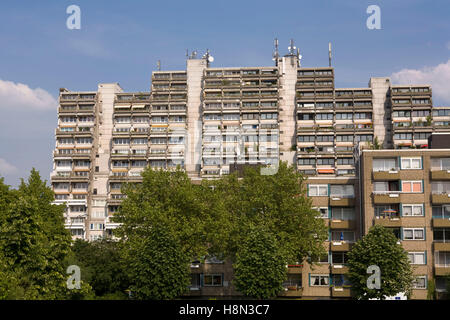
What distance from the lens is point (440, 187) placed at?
66.5 m

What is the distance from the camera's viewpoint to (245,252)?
58.1m

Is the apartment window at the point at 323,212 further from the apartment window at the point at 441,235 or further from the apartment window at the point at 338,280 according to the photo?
the apartment window at the point at 441,235

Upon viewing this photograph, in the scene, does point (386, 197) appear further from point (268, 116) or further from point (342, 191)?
point (268, 116)

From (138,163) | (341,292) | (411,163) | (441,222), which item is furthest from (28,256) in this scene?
(138,163)

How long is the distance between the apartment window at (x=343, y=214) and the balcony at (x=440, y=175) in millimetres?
10674

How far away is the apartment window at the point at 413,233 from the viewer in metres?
65.6

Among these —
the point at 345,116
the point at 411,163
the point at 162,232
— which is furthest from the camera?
the point at 345,116

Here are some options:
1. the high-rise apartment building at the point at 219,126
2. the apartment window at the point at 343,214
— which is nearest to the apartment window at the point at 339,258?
the apartment window at the point at 343,214

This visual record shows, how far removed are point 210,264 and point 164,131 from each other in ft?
230

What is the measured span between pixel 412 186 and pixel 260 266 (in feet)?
69.5

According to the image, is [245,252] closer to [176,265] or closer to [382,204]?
[176,265]

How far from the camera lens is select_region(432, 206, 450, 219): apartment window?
6594 cm
